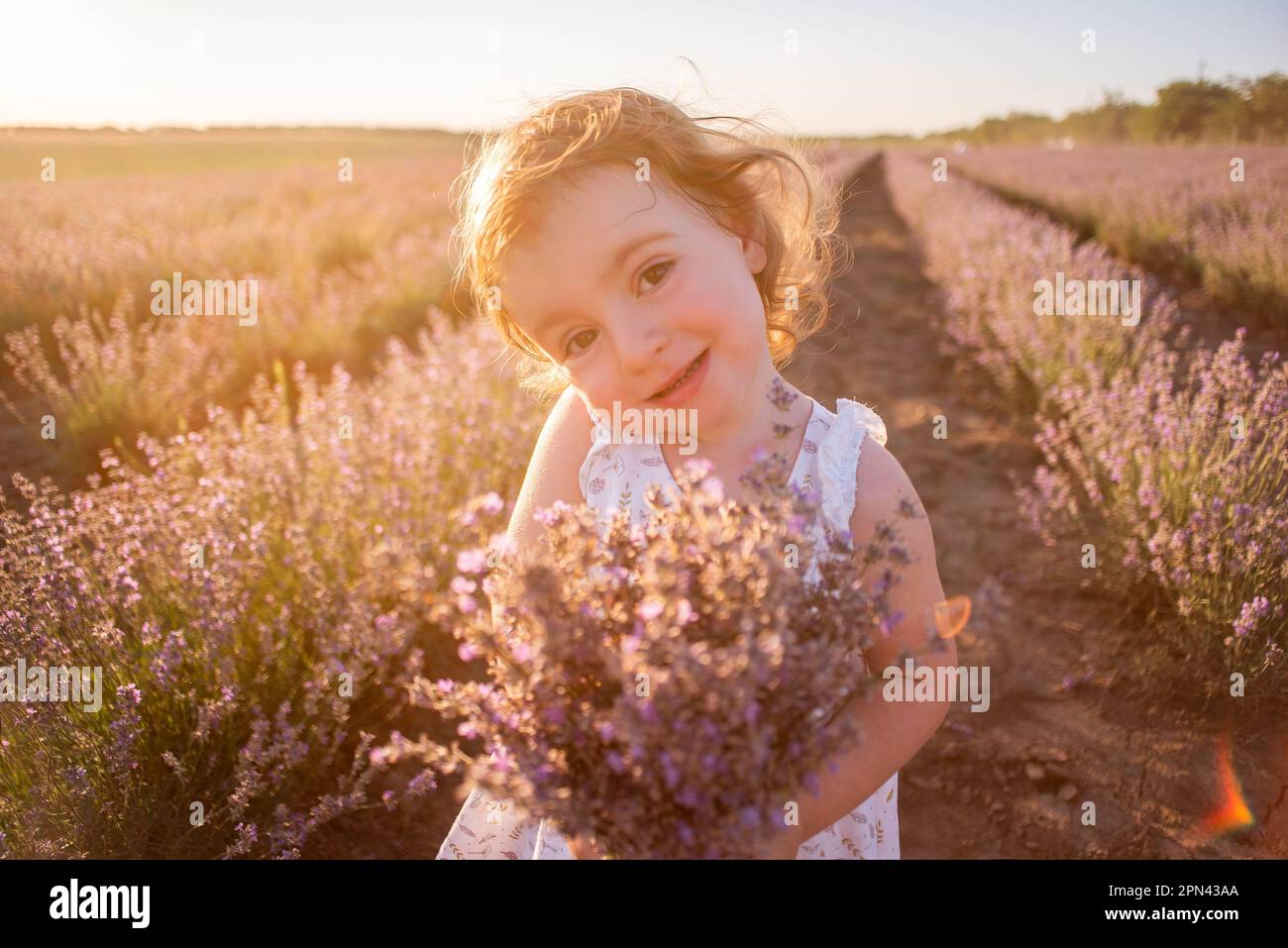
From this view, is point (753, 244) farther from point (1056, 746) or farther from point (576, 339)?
point (1056, 746)

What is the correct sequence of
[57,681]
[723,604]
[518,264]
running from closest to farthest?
1. [723,604]
2. [518,264]
3. [57,681]

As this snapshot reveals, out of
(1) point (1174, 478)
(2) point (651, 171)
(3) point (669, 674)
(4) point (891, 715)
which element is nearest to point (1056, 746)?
(1) point (1174, 478)

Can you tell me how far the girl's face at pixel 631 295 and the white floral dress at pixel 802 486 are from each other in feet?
0.84

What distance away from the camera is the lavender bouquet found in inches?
35.2

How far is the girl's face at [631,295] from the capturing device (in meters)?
1.54

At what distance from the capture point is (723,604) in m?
0.98

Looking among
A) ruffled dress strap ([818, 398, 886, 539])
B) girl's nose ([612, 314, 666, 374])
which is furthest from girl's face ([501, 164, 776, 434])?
ruffled dress strap ([818, 398, 886, 539])

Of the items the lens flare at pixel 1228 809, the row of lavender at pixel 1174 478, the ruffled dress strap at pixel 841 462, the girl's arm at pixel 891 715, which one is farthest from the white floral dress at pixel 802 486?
the row of lavender at pixel 1174 478

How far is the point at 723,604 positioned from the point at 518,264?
3.02 feet

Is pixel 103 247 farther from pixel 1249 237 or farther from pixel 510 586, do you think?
pixel 1249 237

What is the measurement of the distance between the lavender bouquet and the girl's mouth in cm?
57

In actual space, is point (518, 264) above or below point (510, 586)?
above
